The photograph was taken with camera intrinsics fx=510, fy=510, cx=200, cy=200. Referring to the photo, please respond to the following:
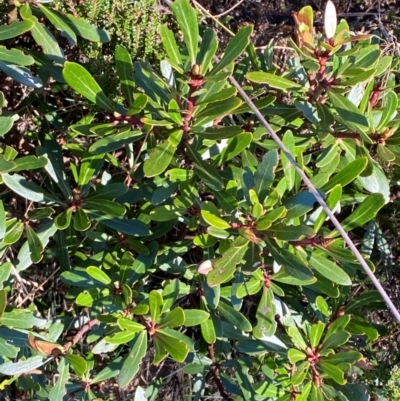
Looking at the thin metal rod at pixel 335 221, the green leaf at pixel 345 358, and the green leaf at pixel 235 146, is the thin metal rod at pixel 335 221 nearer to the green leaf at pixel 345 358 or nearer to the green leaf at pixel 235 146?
the green leaf at pixel 235 146

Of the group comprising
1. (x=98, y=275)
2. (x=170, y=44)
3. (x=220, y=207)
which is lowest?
(x=98, y=275)

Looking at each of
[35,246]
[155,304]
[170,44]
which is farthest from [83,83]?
[155,304]

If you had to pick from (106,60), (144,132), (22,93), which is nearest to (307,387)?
(144,132)

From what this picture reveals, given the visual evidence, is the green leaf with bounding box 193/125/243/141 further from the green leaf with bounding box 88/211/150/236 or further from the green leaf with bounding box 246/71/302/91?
the green leaf with bounding box 88/211/150/236

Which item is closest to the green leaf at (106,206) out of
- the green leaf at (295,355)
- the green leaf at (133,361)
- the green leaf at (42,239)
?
the green leaf at (42,239)

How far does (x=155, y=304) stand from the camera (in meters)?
1.31

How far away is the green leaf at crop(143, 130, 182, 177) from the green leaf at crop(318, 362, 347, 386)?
680 millimetres

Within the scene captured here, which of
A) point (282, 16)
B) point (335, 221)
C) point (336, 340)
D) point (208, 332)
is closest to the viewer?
point (335, 221)

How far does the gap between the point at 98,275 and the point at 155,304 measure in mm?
187

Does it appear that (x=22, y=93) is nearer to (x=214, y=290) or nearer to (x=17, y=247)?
(x=17, y=247)

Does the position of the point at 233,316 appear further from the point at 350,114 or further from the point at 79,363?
the point at 350,114

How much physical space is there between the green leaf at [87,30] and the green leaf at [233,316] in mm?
799

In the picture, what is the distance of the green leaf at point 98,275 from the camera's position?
4.44 feet

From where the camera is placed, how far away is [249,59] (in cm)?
147
